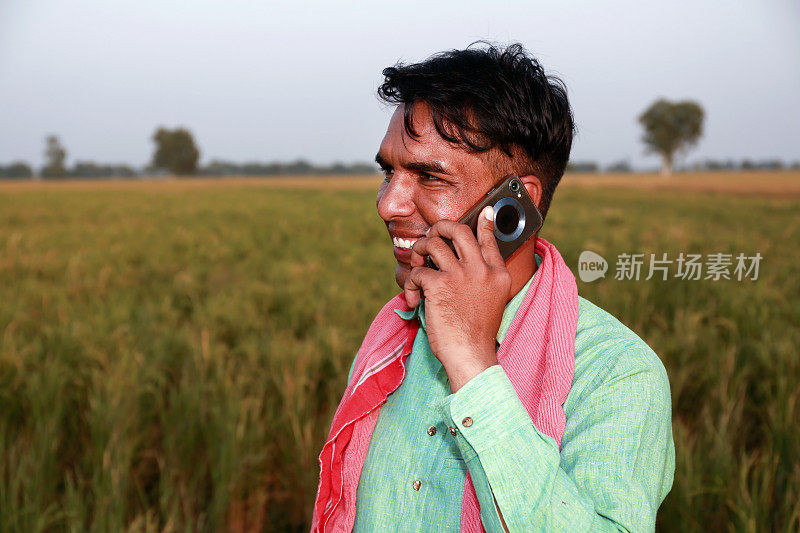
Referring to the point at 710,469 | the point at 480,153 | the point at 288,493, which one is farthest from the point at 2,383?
the point at 710,469

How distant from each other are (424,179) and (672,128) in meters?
79.4

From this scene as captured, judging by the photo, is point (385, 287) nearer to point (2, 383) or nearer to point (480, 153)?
point (2, 383)

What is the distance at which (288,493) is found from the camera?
2.60 meters

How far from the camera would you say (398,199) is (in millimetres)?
1173

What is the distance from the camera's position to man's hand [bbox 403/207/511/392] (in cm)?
89

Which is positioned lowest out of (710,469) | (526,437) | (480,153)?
(710,469)

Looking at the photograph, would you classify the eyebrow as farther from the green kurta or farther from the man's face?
the green kurta

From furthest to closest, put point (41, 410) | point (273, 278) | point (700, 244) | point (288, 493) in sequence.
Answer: point (700, 244)
point (273, 278)
point (41, 410)
point (288, 493)

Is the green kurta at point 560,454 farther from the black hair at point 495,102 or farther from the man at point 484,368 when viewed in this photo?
the black hair at point 495,102

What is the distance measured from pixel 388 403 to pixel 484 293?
525 millimetres

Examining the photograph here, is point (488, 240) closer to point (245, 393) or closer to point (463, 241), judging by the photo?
point (463, 241)

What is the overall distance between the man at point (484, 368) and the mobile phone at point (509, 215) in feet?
0.09

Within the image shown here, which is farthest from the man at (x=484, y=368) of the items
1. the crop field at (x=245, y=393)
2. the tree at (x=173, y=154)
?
the tree at (x=173, y=154)

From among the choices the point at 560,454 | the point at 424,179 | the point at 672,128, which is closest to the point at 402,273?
the point at 424,179
